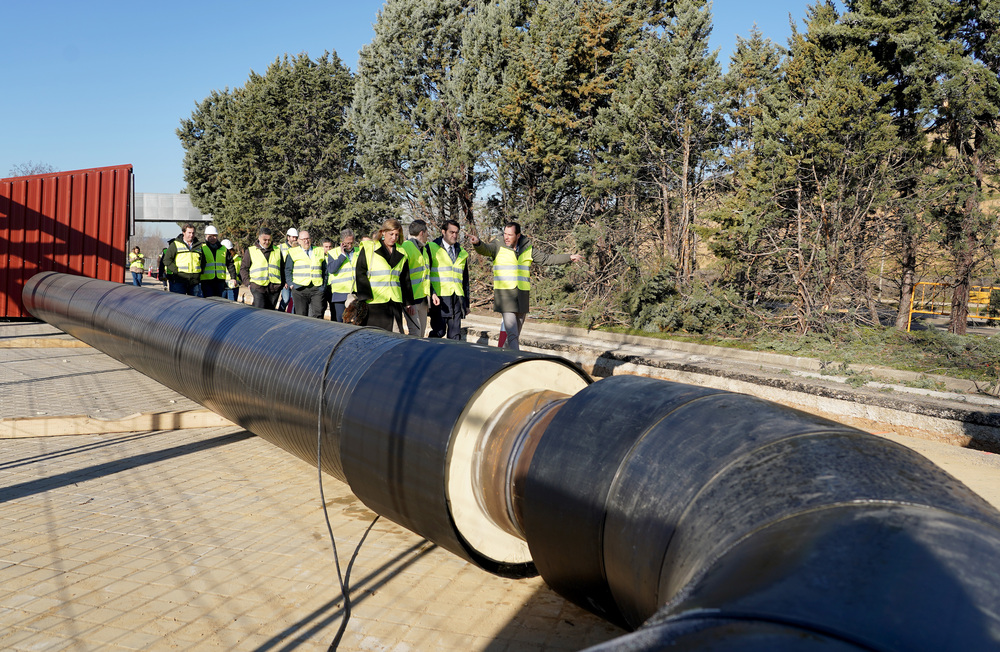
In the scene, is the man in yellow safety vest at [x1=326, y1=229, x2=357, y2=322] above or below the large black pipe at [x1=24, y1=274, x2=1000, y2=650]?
above

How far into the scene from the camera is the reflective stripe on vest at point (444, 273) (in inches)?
301

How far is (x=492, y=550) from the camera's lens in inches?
120

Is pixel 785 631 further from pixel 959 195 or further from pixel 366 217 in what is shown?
pixel 366 217

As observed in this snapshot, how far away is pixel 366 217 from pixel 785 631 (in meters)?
26.5

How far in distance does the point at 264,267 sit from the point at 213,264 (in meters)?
1.34

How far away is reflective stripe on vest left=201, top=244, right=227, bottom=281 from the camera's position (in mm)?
10945

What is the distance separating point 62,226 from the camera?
12.9m

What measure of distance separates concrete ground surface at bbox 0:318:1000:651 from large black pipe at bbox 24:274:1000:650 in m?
0.27

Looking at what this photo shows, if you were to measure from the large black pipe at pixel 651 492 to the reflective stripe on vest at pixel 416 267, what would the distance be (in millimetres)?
2703

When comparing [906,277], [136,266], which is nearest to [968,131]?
[906,277]

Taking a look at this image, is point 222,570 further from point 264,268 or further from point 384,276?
point 264,268

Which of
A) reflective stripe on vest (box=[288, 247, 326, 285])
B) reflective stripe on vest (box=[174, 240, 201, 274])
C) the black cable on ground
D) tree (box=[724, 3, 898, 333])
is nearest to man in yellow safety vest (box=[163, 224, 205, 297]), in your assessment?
reflective stripe on vest (box=[174, 240, 201, 274])

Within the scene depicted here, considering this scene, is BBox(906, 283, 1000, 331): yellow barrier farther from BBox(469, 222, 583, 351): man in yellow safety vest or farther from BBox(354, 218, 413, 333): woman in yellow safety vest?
BBox(354, 218, 413, 333): woman in yellow safety vest

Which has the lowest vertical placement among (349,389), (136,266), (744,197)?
(349,389)
